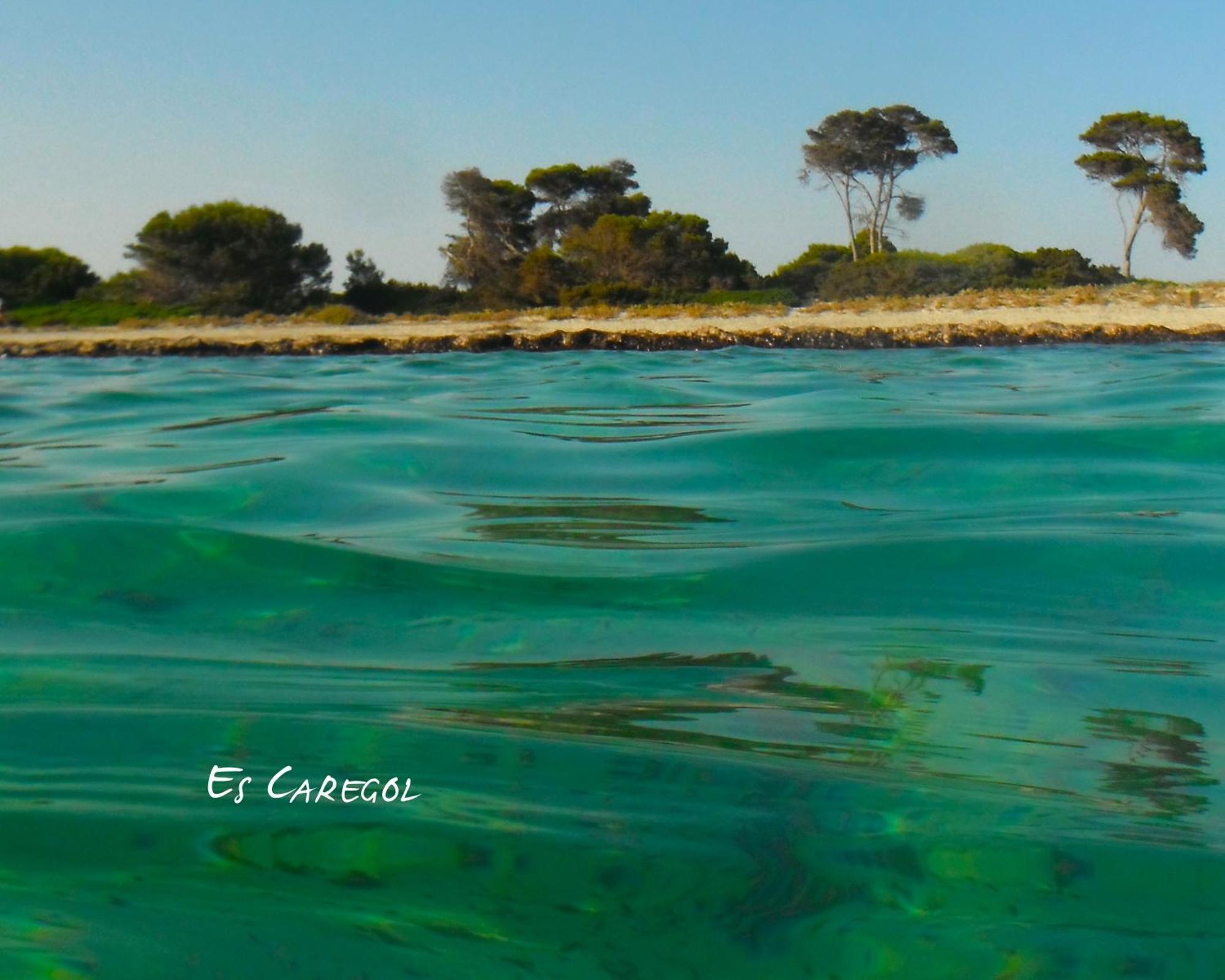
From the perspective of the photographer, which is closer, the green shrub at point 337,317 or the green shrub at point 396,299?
the green shrub at point 337,317

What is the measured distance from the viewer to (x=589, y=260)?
24141mm

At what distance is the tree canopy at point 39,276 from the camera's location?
21500 mm

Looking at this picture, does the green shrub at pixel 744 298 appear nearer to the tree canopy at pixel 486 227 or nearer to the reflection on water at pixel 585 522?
the tree canopy at pixel 486 227

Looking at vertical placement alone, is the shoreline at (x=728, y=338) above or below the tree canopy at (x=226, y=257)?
below

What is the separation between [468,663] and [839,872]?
697mm

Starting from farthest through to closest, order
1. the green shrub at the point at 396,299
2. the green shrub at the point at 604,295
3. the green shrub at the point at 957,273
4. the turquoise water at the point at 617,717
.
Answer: the green shrub at the point at 396,299 < the green shrub at the point at 957,273 < the green shrub at the point at 604,295 < the turquoise water at the point at 617,717

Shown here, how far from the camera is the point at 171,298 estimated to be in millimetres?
22547

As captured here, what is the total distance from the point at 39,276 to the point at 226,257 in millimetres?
3430

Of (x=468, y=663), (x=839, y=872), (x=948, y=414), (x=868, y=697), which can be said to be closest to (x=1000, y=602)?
(x=868, y=697)

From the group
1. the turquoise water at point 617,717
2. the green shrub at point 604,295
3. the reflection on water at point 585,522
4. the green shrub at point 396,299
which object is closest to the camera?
the turquoise water at point 617,717

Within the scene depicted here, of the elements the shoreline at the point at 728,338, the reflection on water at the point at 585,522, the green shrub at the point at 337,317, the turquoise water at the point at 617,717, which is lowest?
the turquoise water at the point at 617,717

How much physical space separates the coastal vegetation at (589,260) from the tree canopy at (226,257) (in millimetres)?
36

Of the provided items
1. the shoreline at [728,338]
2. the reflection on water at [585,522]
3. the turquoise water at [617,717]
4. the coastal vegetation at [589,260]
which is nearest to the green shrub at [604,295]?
the coastal vegetation at [589,260]

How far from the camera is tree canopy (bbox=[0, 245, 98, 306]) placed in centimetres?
2150
